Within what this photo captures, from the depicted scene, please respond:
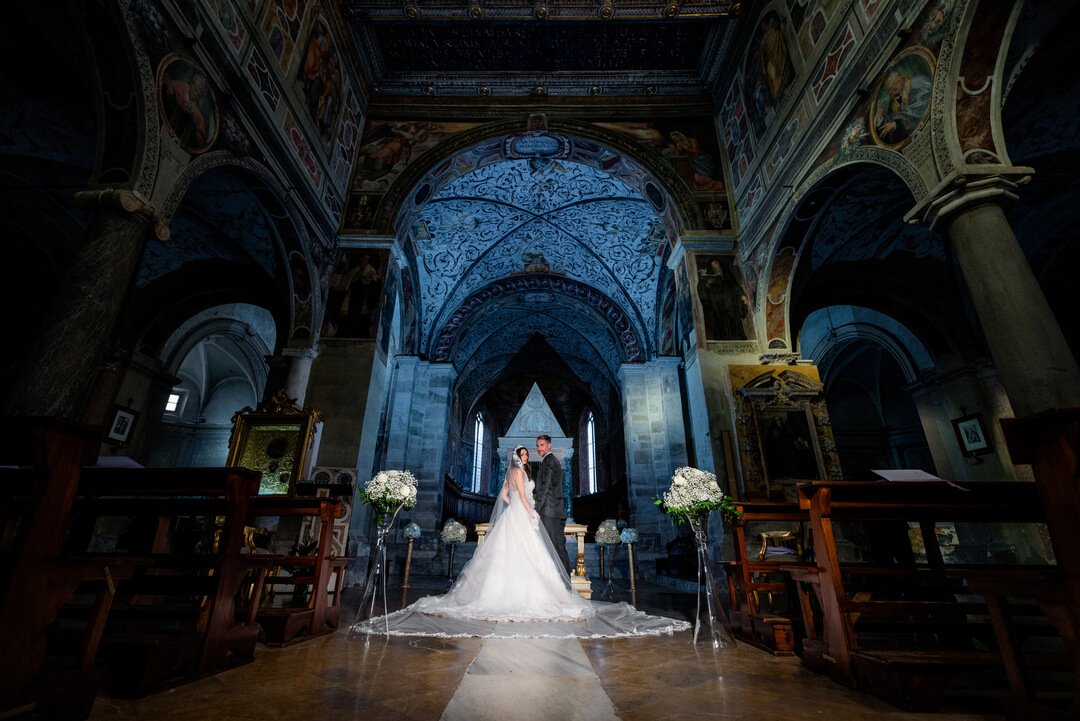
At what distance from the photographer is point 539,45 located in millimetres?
10102

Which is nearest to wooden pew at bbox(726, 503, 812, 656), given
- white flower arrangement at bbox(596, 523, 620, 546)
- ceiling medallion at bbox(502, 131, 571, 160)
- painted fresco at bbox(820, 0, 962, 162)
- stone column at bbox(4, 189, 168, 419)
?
white flower arrangement at bbox(596, 523, 620, 546)

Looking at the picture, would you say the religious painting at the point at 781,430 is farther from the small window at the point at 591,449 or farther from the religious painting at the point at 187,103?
the small window at the point at 591,449

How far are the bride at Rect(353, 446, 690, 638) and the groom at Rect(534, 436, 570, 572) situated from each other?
0.20 meters

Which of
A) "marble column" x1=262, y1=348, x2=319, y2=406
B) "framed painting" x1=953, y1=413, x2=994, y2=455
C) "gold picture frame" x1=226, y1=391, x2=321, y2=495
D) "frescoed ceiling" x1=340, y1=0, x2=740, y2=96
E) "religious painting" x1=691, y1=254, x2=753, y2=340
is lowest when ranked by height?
"gold picture frame" x1=226, y1=391, x2=321, y2=495

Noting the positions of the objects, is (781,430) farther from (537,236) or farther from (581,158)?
(537,236)

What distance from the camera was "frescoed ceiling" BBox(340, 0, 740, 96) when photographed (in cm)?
927

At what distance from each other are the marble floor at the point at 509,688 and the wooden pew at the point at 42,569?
9.1 inches

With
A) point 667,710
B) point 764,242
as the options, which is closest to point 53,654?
point 667,710

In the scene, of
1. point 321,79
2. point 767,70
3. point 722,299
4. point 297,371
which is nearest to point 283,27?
point 321,79

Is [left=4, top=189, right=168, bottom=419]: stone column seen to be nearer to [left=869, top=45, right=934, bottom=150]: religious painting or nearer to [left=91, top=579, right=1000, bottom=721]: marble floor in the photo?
[left=91, top=579, right=1000, bottom=721]: marble floor

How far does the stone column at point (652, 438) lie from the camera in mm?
12328

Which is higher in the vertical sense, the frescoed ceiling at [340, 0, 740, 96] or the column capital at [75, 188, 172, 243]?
the frescoed ceiling at [340, 0, 740, 96]

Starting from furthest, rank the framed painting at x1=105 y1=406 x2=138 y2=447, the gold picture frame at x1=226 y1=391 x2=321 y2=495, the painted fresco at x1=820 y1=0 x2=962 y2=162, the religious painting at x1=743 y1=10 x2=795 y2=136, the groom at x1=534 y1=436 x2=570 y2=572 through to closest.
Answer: the framed painting at x1=105 y1=406 x2=138 y2=447 → the religious painting at x1=743 y1=10 x2=795 y2=136 → the gold picture frame at x1=226 y1=391 x2=321 y2=495 → the groom at x1=534 y1=436 x2=570 y2=572 → the painted fresco at x1=820 y1=0 x2=962 y2=162

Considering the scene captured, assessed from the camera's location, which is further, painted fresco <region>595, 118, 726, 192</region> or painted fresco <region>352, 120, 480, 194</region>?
painted fresco <region>352, 120, 480, 194</region>
